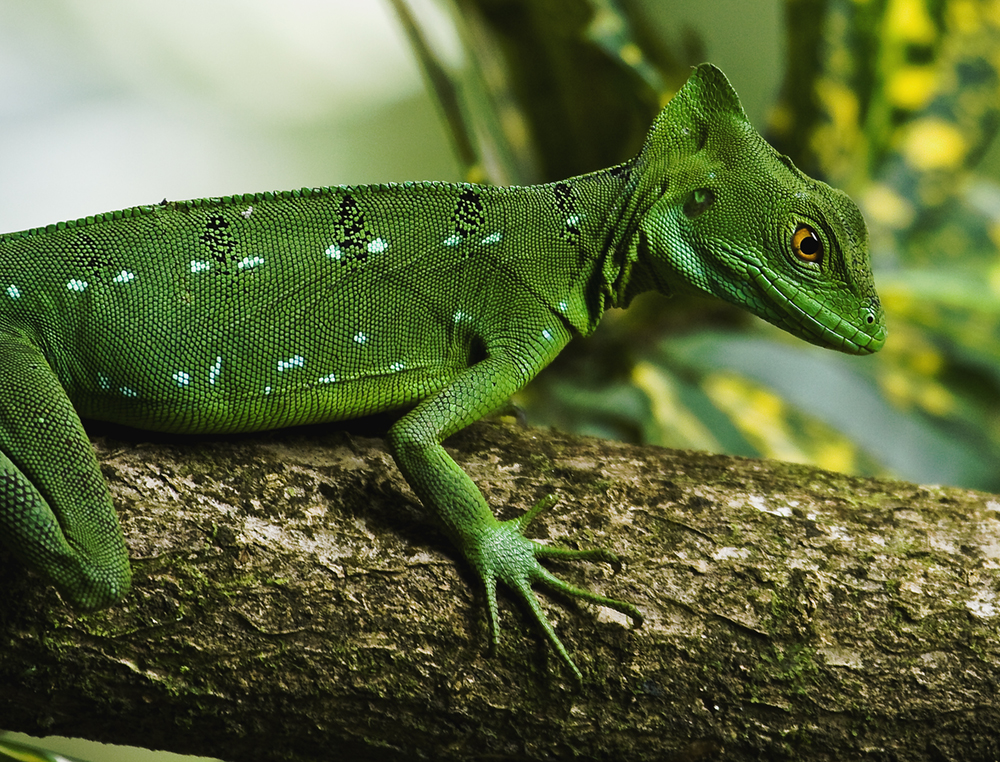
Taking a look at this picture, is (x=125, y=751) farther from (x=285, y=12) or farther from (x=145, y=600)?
(x=285, y=12)

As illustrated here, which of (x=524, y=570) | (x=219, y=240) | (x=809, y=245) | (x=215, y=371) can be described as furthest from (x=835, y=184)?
(x=215, y=371)

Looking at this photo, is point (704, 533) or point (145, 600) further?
point (704, 533)

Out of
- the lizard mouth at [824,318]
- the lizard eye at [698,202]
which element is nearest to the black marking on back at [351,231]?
the lizard eye at [698,202]

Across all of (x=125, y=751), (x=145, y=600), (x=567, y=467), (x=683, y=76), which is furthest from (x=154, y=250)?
(x=125, y=751)

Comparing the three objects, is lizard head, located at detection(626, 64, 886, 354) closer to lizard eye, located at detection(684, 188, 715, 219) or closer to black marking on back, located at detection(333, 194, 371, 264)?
lizard eye, located at detection(684, 188, 715, 219)

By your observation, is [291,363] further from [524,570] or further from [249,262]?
[524,570]

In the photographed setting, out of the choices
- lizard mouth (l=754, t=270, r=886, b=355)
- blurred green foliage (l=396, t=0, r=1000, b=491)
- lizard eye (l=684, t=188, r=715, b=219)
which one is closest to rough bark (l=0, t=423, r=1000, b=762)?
lizard mouth (l=754, t=270, r=886, b=355)

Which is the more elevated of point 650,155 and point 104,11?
point 104,11

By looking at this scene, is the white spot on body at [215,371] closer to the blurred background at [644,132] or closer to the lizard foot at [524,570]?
the lizard foot at [524,570]
